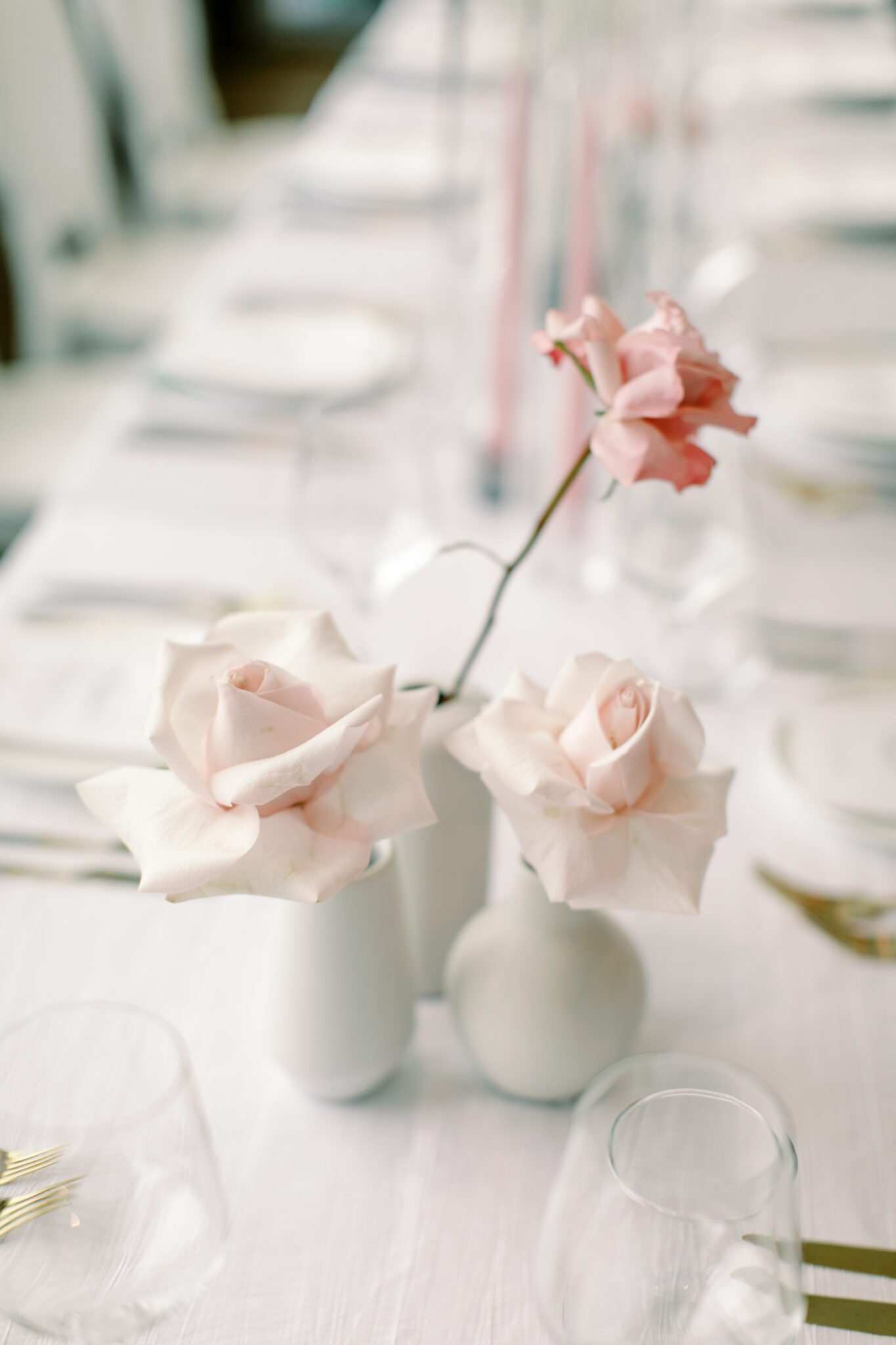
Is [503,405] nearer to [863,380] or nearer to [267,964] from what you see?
[863,380]

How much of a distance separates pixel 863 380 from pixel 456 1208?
3.20 feet

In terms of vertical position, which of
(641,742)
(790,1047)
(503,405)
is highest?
(641,742)

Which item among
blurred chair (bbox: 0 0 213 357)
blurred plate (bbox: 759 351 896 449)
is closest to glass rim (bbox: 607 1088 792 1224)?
blurred plate (bbox: 759 351 896 449)

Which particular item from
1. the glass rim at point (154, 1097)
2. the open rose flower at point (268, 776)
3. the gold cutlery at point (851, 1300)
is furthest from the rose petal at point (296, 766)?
the gold cutlery at point (851, 1300)

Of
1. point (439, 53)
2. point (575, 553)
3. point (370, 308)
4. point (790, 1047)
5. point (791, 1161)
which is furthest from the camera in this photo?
point (439, 53)

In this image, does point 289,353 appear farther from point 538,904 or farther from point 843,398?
point 538,904

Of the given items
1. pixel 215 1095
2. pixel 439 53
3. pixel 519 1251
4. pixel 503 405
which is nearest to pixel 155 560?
pixel 503 405

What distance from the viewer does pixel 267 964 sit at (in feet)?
1.80

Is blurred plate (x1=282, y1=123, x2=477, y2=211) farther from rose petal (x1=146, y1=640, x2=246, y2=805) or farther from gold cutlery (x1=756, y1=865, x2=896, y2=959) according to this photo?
rose petal (x1=146, y1=640, x2=246, y2=805)

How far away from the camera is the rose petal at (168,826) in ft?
1.32

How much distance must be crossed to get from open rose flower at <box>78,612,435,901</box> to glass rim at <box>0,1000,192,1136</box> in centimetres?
8

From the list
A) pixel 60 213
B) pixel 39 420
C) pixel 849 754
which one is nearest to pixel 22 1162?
pixel 849 754

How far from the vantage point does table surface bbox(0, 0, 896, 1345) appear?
51 cm

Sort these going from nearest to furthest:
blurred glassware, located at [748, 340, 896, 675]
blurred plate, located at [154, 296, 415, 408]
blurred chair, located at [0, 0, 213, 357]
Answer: blurred glassware, located at [748, 340, 896, 675], blurred plate, located at [154, 296, 415, 408], blurred chair, located at [0, 0, 213, 357]
